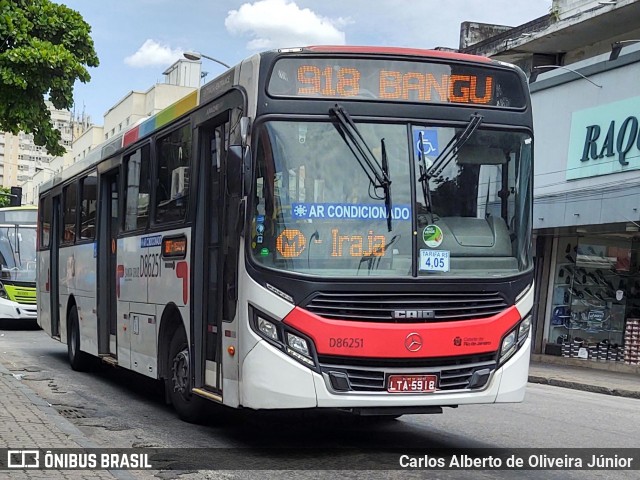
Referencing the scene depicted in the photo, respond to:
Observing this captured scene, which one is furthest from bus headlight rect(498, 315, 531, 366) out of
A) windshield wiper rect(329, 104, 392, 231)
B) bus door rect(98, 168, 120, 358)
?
bus door rect(98, 168, 120, 358)

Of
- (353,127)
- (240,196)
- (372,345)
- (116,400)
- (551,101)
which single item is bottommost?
(116,400)

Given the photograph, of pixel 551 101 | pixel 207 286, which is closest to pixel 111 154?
pixel 207 286

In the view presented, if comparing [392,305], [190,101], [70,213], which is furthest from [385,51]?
[70,213]

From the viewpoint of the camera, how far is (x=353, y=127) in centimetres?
751

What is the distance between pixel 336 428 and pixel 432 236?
284 centimetres

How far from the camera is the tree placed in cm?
1258

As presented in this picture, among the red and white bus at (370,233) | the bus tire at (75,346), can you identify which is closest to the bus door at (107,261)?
the bus tire at (75,346)

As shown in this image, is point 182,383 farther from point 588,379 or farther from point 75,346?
point 588,379

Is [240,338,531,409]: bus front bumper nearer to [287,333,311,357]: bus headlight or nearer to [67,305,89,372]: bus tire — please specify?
[287,333,311,357]: bus headlight

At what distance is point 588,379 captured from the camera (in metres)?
18.3

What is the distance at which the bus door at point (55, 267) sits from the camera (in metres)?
16.4

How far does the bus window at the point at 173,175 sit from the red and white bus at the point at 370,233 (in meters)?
0.80

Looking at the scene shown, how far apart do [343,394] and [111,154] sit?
6.58 m

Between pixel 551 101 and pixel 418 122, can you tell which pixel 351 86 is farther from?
pixel 551 101
